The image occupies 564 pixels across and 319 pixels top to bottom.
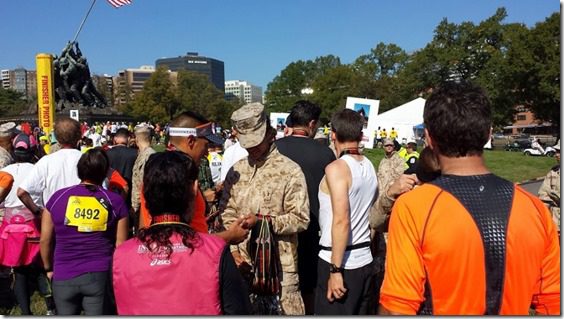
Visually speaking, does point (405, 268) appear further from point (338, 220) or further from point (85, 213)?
point (85, 213)

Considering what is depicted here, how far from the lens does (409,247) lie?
70.1 inches

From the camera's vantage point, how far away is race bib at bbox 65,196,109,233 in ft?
11.6

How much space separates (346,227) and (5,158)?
161 inches

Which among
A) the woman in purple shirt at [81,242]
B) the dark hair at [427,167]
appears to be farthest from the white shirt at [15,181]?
the dark hair at [427,167]

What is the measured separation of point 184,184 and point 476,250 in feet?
3.99

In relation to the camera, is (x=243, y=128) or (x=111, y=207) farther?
(x=111, y=207)

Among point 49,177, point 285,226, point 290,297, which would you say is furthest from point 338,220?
point 49,177

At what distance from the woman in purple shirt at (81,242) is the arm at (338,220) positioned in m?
1.59

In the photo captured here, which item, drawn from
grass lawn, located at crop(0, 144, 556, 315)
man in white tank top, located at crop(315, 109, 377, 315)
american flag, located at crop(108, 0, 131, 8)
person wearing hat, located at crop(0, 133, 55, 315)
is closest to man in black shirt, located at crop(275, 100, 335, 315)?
man in white tank top, located at crop(315, 109, 377, 315)

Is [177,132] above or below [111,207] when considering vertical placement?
above

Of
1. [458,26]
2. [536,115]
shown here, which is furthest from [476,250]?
[458,26]

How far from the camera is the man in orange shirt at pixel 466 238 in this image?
1.75 metres

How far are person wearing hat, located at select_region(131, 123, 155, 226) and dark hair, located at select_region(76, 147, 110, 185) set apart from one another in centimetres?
33

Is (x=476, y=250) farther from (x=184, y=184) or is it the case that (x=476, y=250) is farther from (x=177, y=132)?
(x=177, y=132)
